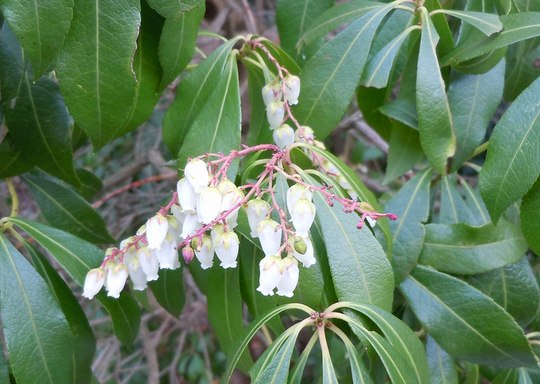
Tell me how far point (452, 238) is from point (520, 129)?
31 centimetres

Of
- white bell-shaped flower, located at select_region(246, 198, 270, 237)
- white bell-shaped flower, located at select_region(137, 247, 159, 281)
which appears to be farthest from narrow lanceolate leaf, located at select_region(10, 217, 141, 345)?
white bell-shaped flower, located at select_region(246, 198, 270, 237)

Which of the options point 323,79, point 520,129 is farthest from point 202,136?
point 520,129

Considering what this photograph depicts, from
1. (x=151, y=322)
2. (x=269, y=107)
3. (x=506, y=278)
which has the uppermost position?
(x=269, y=107)

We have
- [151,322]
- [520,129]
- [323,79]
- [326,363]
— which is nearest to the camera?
[326,363]

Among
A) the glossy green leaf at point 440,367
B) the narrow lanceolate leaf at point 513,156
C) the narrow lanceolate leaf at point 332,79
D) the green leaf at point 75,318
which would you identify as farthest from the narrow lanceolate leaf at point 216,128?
the glossy green leaf at point 440,367

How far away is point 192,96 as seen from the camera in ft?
5.06

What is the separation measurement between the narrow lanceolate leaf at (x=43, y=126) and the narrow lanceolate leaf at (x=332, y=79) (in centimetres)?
50

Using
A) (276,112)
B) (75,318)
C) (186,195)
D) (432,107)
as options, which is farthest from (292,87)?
(75,318)

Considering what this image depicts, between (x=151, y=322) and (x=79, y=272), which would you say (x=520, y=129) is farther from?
(x=151, y=322)

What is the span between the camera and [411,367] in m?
1.25

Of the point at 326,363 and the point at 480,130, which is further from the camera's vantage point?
the point at 480,130

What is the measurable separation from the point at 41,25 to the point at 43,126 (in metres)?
0.41

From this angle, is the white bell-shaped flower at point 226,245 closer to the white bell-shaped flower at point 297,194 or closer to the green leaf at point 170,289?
the white bell-shaped flower at point 297,194

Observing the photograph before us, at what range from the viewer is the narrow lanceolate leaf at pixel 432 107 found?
4.73ft
